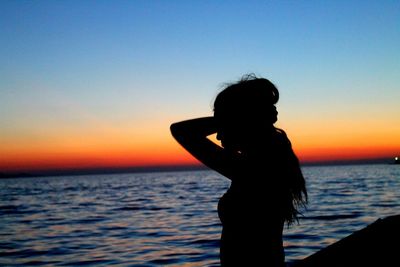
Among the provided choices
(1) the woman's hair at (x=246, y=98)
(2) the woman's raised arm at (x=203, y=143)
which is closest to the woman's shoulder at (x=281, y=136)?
(1) the woman's hair at (x=246, y=98)

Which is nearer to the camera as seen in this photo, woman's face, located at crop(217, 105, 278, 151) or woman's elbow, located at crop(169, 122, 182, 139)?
woman's face, located at crop(217, 105, 278, 151)

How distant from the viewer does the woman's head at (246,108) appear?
7.71 ft

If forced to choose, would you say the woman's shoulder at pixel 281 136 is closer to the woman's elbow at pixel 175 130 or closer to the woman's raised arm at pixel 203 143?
the woman's raised arm at pixel 203 143

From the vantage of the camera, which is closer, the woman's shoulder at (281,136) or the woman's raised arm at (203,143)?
the woman's raised arm at (203,143)

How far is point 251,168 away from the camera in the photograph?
225 cm

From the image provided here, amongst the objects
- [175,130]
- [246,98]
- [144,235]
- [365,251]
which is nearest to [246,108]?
[246,98]

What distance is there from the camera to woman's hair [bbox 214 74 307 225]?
235 cm

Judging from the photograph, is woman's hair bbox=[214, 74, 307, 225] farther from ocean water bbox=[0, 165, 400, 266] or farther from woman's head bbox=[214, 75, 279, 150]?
ocean water bbox=[0, 165, 400, 266]

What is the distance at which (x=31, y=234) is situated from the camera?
569 inches

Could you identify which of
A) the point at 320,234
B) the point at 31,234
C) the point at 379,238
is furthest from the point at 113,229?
the point at 379,238

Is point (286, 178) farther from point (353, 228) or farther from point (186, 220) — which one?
point (186, 220)

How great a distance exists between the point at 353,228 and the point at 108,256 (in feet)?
25.2

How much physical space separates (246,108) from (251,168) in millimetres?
349

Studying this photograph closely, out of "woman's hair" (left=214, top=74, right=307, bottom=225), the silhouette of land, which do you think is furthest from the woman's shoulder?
the silhouette of land
